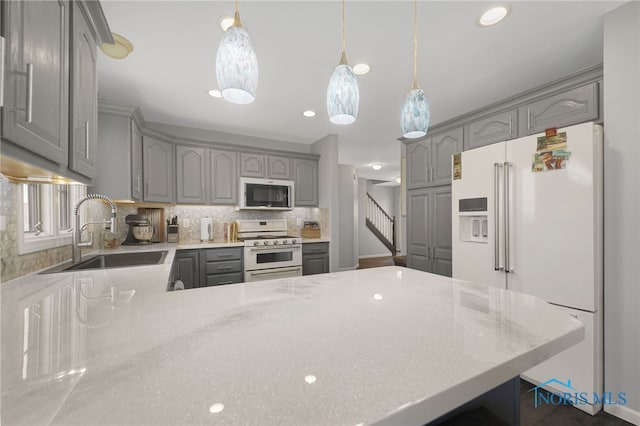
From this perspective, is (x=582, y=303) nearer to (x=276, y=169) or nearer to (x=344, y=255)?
(x=276, y=169)

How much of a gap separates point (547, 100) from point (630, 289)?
165 centimetres

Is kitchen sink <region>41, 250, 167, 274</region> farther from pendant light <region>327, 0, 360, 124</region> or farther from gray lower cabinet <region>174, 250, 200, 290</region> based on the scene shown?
pendant light <region>327, 0, 360, 124</region>

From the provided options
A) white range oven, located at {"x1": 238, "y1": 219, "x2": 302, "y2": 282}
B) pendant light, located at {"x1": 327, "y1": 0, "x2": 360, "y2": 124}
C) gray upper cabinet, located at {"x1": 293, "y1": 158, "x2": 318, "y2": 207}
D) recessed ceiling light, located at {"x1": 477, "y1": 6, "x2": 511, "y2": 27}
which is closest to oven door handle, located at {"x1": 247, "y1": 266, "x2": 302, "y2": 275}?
white range oven, located at {"x1": 238, "y1": 219, "x2": 302, "y2": 282}

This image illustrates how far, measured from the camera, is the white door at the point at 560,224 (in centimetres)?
171

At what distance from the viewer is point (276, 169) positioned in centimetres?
414

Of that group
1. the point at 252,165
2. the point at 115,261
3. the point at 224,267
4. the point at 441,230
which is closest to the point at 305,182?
the point at 252,165

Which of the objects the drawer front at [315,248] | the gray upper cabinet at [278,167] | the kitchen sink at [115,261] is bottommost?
the drawer front at [315,248]

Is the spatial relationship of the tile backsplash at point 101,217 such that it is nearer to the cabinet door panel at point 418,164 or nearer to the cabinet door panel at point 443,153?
A: the cabinet door panel at point 418,164

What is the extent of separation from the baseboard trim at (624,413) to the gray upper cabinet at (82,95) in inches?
126

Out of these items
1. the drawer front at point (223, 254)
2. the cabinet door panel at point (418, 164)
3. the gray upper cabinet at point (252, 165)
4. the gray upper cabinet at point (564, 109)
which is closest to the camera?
the gray upper cabinet at point (564, 109)

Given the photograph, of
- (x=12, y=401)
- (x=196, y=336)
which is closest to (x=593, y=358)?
(x=196, y=336)

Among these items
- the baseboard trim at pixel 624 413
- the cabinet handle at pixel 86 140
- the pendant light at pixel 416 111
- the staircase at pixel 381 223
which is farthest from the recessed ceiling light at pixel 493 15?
the staircase at pixel 381 223

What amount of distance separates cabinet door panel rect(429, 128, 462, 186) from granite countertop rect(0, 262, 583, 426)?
244 centimetres

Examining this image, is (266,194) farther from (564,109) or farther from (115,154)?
(564,109)
